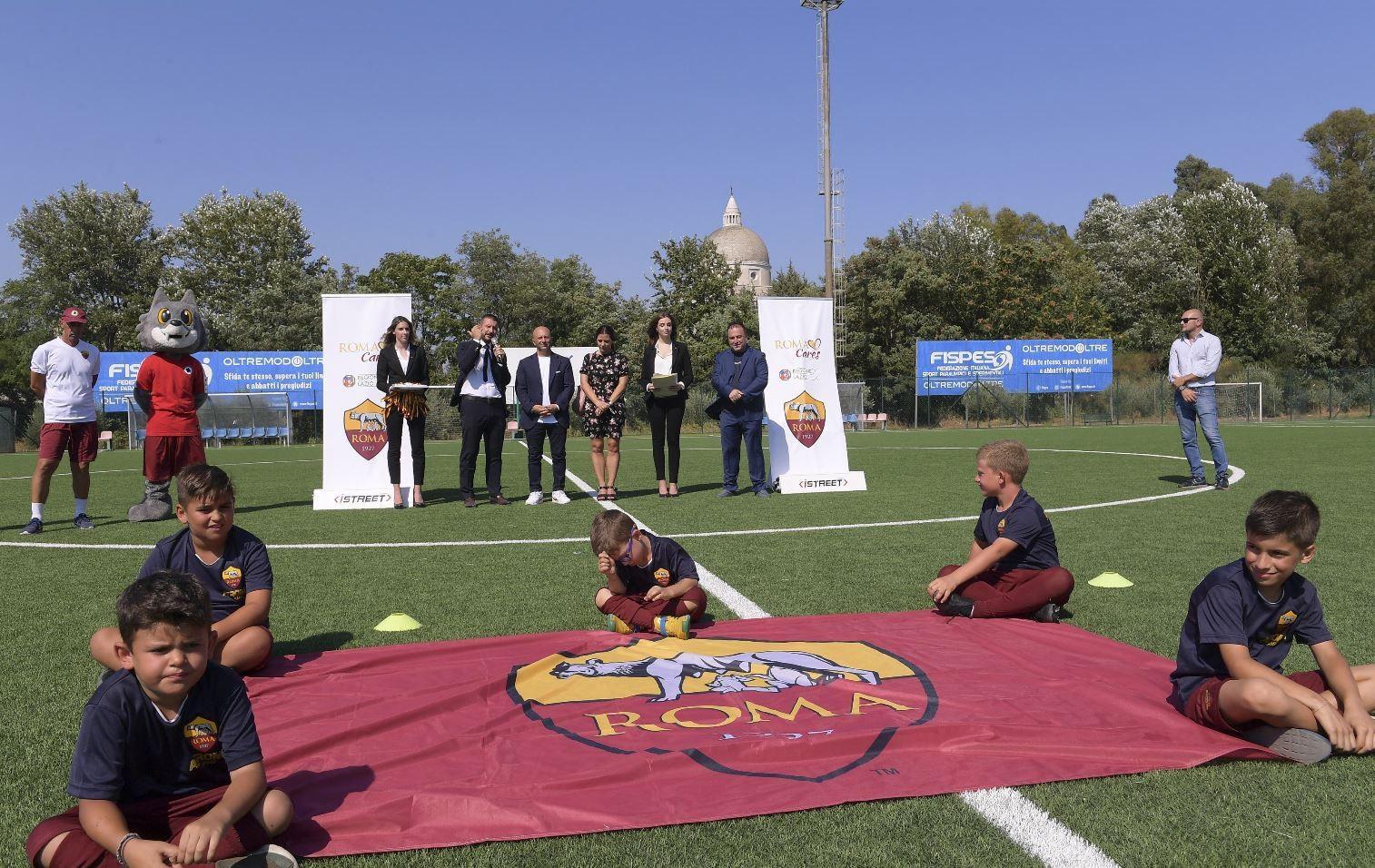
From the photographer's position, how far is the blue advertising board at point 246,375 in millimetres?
34531

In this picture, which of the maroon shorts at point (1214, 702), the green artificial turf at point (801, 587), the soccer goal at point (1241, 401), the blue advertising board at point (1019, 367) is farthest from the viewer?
the soccer goal at point (1241, 401)

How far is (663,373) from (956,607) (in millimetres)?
7166

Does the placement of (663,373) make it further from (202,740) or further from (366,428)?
(202,740)

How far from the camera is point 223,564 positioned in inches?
187

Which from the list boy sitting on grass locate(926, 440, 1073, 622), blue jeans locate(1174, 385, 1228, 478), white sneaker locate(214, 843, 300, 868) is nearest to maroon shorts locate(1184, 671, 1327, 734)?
boy sitting on grass locate(926, 440, 1073, 622)

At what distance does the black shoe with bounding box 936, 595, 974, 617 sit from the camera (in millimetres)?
5645

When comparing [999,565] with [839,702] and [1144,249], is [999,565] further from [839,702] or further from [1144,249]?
[1144,249]

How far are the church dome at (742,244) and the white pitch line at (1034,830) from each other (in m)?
137

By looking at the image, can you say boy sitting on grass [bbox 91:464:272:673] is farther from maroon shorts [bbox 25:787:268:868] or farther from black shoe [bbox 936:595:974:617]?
black shoe [bbox 936:595:974:617]

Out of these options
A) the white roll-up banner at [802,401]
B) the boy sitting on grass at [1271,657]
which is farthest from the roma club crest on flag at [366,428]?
the boy sitting on grass at [1271,657]

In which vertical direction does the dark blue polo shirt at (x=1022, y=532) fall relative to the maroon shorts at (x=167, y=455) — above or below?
below

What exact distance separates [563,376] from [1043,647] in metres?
8.03

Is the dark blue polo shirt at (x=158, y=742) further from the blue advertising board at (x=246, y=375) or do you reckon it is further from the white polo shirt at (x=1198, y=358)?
the blue advertising board at (x=246, y=375)

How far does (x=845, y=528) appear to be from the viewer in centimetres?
948
